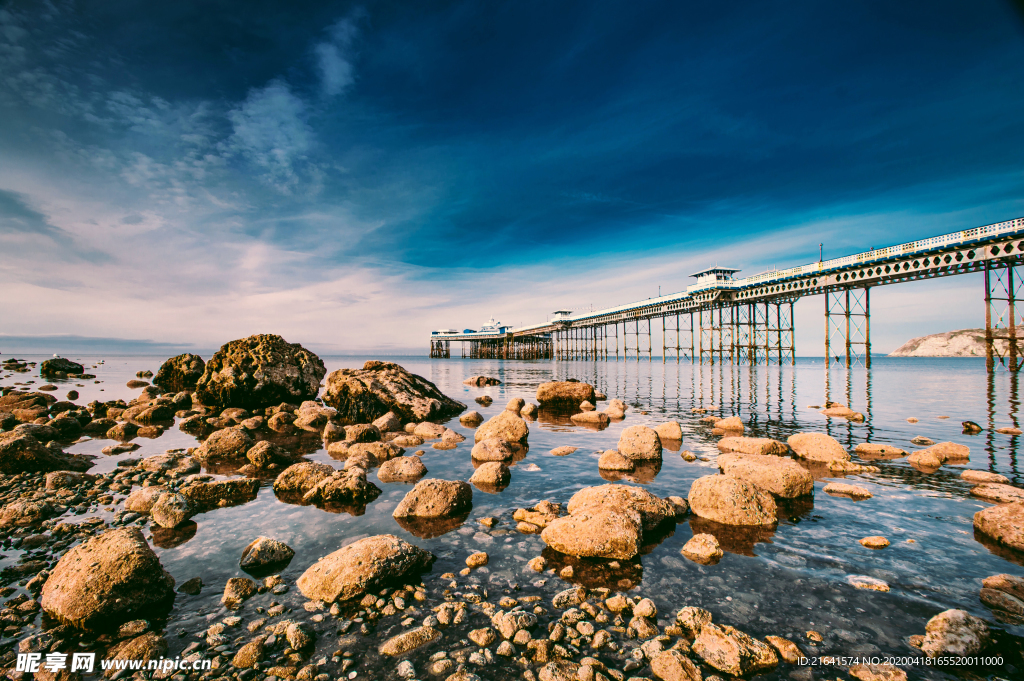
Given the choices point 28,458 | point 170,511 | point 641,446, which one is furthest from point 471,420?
point 28,458

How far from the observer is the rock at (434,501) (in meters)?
7.30

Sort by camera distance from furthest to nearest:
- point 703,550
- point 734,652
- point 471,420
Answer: point 471,420, point 703,550, point 734,652

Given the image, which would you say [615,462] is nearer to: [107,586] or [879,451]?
[879,451]

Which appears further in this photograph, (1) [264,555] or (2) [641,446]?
(2) [641,446]

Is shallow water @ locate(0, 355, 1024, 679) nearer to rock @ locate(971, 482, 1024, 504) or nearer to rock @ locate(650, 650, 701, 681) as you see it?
rock @ locate(971, 482, 1024, 504)

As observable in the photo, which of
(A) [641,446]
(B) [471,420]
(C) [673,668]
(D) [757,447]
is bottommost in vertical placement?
(B) [471,420]

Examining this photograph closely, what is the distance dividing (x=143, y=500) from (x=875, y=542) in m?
12.5

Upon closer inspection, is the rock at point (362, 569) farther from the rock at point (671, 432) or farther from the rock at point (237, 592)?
the rock at point (671, 432)

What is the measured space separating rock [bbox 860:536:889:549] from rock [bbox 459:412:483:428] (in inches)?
506

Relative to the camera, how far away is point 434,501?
7.45m

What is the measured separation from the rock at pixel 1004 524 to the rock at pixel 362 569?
8.43m

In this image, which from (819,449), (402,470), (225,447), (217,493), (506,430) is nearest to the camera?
(217,493)

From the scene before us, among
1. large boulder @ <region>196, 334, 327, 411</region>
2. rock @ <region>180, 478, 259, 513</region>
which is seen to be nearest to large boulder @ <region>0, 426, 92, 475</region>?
rock @ <region>180, 478, 259, 513</region>

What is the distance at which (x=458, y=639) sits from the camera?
4.04m
